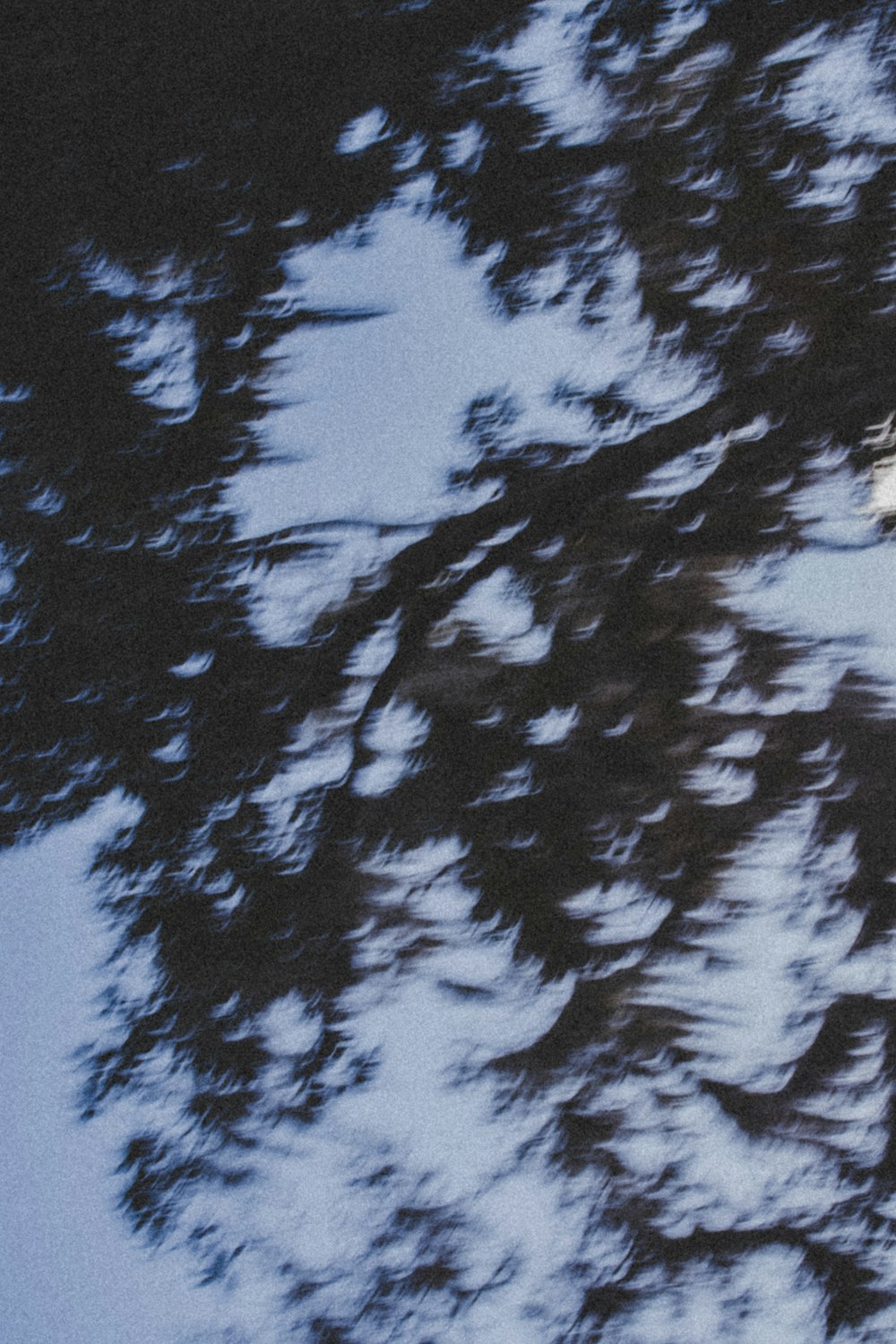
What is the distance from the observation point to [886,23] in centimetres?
87

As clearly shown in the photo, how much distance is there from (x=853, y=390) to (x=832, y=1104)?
26.2 inches

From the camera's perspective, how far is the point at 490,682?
2.95 ft

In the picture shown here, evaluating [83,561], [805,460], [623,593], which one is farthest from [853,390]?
[83,561]

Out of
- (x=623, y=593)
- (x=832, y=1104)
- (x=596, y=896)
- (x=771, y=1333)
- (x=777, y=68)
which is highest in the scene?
(x=777, y=68)

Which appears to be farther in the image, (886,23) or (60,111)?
(60,111)

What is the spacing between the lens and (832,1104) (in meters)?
0.81

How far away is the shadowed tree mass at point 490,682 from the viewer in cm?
83

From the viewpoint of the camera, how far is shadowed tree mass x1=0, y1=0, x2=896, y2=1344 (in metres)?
0.83

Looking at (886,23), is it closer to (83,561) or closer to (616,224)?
(616,224)

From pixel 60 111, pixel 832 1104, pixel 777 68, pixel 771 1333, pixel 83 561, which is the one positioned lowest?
pixel 771 1333

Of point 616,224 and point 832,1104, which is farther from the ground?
point 616,224

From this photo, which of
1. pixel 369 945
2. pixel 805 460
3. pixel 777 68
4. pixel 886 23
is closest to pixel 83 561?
pixel 369 945

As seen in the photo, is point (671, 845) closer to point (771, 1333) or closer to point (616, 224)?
point (771, 1333)

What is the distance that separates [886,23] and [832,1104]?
1.03 m
